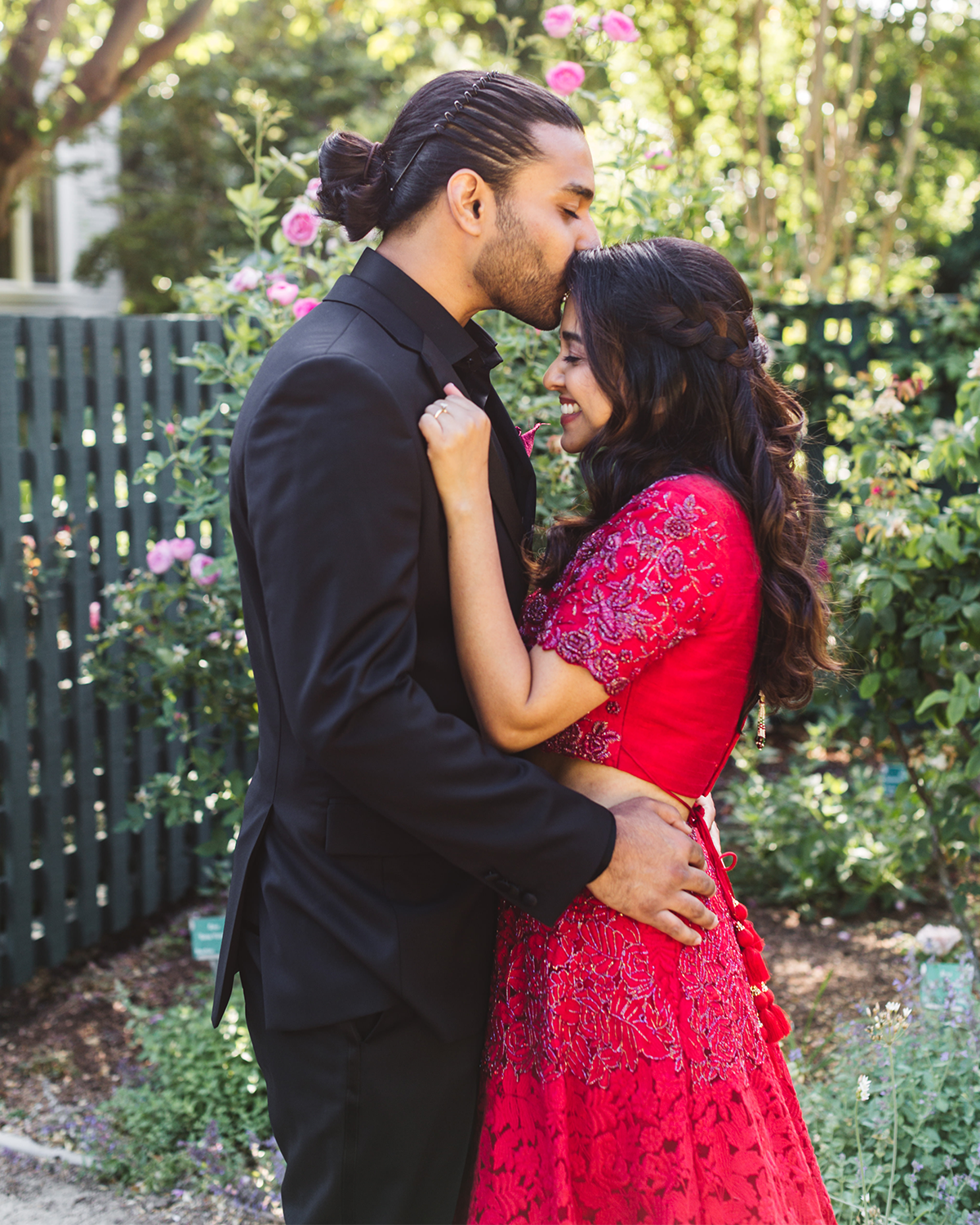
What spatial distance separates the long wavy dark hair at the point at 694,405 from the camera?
1.68 m

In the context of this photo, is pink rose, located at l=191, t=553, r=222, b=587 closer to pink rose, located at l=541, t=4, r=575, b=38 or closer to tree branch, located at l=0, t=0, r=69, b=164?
pink rose, located at l=541, t=4, r=575, b=38

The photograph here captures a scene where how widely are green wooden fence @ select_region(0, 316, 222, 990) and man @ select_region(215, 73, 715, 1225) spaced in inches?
94.5

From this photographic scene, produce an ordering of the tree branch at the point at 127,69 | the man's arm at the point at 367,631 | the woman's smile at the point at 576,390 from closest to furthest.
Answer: the man's arm at the point at 367,631
the woman's smile at the point at 576,390
the tree branch at the point at 127,69

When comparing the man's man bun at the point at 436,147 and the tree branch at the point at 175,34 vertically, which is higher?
the tree branch at the point at 175,34

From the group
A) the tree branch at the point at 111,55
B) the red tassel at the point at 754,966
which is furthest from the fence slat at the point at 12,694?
the tree branch at the point at 111,55

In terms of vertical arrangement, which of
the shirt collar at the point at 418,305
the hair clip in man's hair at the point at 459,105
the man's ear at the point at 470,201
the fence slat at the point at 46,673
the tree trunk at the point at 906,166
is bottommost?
the fence slat at the point at 46,673

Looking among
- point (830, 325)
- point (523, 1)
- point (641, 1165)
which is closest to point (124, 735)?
point (641, 1165)

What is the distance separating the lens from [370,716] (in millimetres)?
1361

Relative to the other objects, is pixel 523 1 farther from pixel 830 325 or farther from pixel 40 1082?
pixel 40 1082

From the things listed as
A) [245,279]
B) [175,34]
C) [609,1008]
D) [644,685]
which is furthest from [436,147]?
[175,34]

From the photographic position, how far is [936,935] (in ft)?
10.3

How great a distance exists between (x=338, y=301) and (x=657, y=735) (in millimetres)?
786

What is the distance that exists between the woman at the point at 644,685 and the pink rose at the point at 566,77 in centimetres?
154

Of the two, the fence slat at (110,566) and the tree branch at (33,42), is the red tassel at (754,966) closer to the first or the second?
the fence slat at (110,566)
